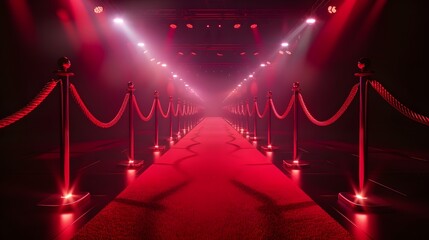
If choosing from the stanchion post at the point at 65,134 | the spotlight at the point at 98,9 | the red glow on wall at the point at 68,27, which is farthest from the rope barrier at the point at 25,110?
the spotlight at the point at 98,9

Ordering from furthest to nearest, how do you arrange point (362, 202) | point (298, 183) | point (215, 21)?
point (215, 21) → point (298, 183) → point (362, 202)

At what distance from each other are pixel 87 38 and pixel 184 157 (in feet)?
21.5

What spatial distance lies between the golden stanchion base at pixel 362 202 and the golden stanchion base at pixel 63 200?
260 cm

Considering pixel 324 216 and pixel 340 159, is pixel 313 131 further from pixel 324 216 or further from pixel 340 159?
pixel 324 216

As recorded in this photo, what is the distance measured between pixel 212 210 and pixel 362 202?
1463mm

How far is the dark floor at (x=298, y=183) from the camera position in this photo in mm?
2570

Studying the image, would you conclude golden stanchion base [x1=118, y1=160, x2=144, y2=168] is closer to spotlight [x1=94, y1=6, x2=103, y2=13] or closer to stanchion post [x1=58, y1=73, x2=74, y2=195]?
stanchion post [x1=58, y1=73, x2=74, y2=195]

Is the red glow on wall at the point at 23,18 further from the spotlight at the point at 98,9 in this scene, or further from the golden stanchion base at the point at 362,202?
the golden stanchion base at the point at 362,202

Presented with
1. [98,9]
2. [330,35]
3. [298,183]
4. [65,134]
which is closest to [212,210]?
[298,183]

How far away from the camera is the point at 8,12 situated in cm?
785

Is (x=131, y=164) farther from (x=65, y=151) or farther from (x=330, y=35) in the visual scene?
(x=330, y=35)

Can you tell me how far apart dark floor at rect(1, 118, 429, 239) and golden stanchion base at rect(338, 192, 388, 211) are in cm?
3

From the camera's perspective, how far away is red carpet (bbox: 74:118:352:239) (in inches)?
95.0

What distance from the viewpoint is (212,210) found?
117 inches
